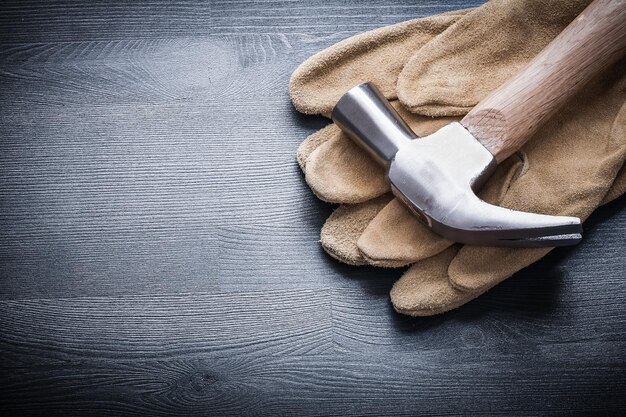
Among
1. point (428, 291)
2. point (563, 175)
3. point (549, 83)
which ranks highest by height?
point (549, 83)

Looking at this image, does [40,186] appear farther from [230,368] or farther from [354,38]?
[354,38]

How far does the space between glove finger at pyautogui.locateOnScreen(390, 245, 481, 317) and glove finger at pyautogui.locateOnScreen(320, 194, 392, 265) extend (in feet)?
0.24

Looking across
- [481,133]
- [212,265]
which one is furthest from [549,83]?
[212,265]

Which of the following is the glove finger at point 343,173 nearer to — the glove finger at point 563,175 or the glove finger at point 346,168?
the glove finger at point 346,168

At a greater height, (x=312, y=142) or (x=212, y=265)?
(x=312, y=142)

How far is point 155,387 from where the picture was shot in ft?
3.01

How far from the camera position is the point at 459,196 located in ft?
2.72

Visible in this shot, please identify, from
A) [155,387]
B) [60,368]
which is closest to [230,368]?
[155,387]

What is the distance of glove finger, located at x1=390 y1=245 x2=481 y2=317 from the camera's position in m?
0.89

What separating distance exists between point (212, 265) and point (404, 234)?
0.31 meters

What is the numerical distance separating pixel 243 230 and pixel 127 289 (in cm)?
21

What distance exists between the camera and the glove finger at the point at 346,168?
0.91m

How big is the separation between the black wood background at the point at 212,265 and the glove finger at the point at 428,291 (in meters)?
0.03

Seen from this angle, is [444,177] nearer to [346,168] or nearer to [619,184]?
[346,168]
